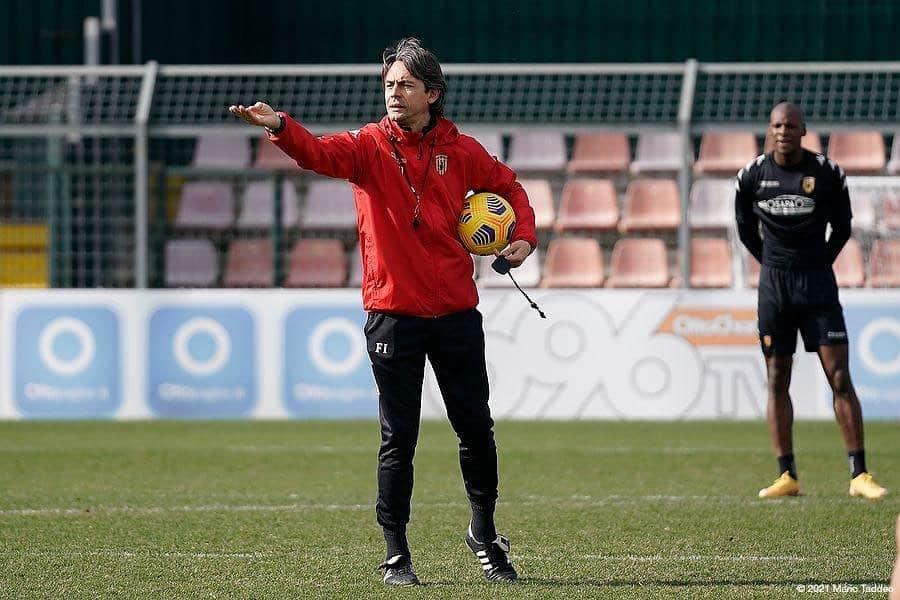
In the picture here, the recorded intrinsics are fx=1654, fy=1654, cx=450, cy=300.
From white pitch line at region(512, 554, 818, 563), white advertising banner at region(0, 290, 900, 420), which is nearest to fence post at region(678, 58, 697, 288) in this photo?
white advertising banner at region(0, 290, 900, 420)

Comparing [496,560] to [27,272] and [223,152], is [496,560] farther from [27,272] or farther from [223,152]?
[223,152]

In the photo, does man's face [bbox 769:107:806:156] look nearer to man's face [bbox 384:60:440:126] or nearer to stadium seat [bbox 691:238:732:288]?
man's face [bbox 384:60:440:126]

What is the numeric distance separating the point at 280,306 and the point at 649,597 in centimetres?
866

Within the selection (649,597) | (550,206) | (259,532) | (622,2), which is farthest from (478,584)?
(622,2)

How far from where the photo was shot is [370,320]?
607 cm

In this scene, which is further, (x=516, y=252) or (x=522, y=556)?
(x=522, y=556)

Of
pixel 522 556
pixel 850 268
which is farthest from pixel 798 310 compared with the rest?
pixel 850 268

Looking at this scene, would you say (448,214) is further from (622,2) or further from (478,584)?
(622,2)

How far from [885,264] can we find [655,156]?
10.9ft

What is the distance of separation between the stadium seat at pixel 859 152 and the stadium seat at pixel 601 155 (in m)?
2.13

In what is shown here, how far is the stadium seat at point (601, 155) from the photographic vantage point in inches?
682

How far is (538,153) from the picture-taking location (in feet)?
57.9

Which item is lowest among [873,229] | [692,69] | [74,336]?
[74,336]

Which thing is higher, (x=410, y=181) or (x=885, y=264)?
(x=410, y=181)
